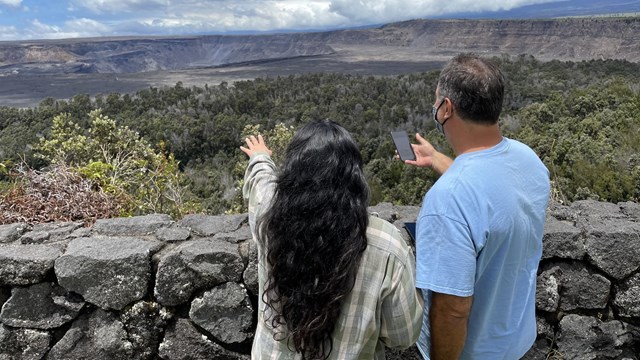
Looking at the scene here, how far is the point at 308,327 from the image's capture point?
148 centimetres

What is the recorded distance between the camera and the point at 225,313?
2420mm

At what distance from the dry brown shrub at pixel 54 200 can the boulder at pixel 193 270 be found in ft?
2.56

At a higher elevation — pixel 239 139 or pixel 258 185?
pixel 258 185

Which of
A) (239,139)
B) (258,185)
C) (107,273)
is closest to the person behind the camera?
(258,185)

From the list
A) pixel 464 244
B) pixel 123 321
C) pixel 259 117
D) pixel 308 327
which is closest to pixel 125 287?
pixel 123 321

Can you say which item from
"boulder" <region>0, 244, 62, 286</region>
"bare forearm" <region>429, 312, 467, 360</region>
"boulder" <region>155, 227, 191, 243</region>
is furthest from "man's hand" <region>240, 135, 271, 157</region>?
"boulder" <region>0, 244, 62, 286</region>

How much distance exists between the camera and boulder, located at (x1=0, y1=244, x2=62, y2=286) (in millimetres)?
2357

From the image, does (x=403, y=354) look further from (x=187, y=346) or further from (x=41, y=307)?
(x=41, y=307)

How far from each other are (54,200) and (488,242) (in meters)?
2.48

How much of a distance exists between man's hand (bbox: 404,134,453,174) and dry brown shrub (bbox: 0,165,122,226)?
1855 millimetres

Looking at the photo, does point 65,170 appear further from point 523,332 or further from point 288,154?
point 523,332

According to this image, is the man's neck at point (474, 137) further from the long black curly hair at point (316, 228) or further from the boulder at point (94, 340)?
the boulder at point (94, 340)

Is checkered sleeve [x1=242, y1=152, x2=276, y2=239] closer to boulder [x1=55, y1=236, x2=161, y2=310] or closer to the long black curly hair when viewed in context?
the long black curly hair

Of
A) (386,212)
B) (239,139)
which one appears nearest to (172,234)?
(386,212)
